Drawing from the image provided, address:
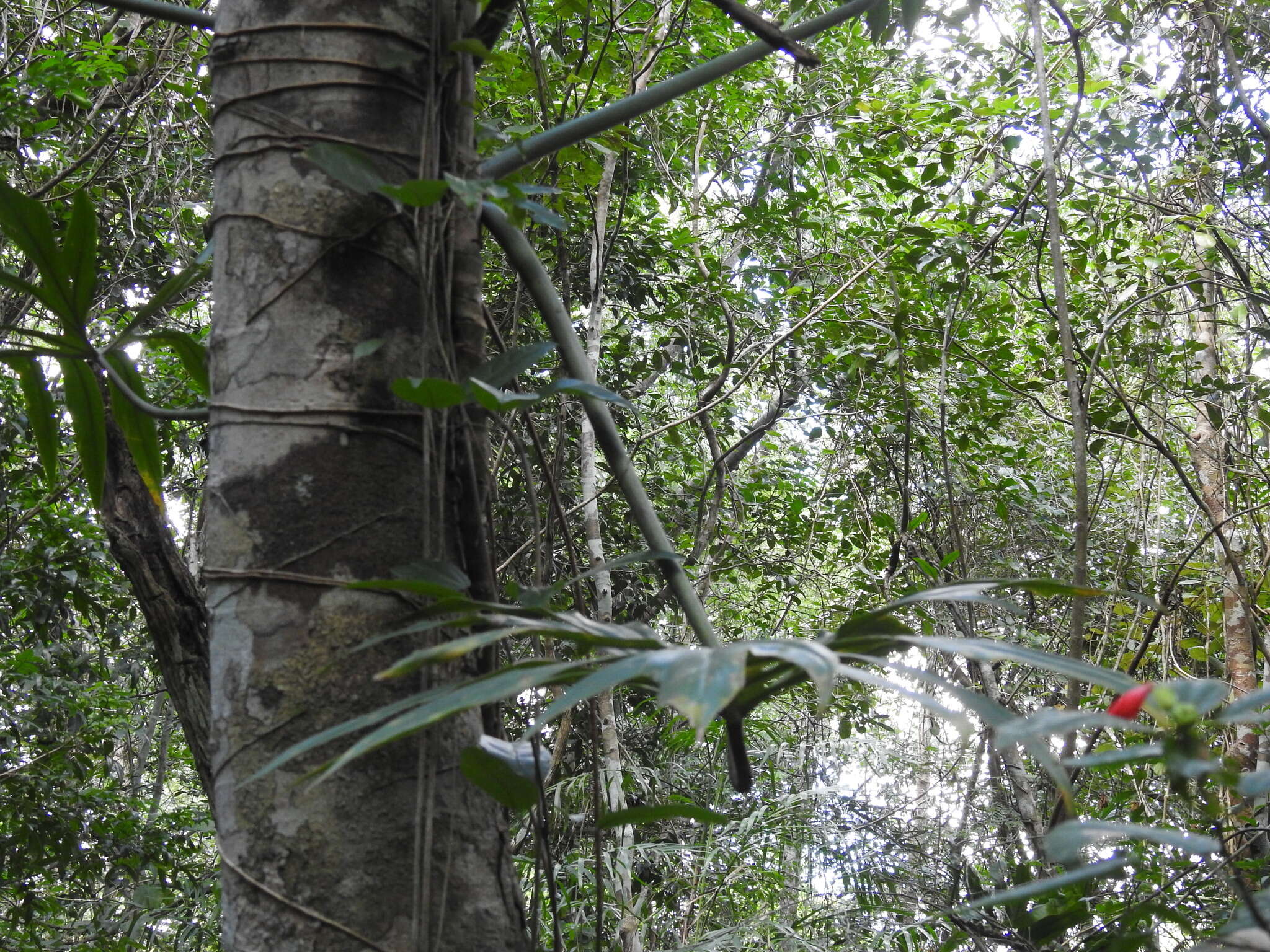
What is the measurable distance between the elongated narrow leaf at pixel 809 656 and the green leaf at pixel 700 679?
12 mm

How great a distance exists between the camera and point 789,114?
3.75 metres

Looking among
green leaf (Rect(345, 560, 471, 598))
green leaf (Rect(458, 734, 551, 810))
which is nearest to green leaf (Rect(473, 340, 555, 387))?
green leaf (Rect(345, 560, 471, 598))

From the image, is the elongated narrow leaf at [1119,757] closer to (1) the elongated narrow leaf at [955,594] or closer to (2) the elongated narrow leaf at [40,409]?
(1) the elongated narrow leaf at [955,594]

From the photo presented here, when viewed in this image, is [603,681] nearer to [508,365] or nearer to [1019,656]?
[1019,656]

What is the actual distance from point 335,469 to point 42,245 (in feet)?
1.23

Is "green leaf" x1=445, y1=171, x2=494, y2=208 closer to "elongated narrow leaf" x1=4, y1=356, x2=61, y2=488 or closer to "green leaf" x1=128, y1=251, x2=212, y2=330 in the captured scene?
"green leaf" x1=128, y1=251, x2=212, y2=330

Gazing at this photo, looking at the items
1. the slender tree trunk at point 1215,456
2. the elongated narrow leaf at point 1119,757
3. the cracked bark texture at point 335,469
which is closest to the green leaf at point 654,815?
the cracked bark texture at point 335,469

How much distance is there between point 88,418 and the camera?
97cm

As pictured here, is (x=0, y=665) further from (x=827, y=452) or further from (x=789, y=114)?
(x=789, y=114)

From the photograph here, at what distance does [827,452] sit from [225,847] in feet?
10.7

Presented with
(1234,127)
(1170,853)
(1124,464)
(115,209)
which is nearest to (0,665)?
(115,209)

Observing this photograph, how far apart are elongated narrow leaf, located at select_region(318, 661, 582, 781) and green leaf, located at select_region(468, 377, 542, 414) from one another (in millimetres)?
198

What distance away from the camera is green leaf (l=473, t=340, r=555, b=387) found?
0.75m

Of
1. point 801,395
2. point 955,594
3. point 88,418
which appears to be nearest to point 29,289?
point 88,418
